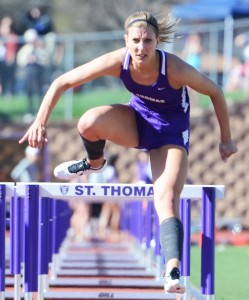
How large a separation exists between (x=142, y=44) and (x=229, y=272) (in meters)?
5.46

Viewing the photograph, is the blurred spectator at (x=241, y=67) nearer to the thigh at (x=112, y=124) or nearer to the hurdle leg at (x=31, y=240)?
the thigh at (x=112, y=124)

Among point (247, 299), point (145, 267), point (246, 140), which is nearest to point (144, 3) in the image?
point (246, 140)

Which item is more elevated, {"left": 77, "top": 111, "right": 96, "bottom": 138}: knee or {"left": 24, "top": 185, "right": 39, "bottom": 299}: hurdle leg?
{"left": 77, "top": 111, "right": 96, "bottom": 138}: knee

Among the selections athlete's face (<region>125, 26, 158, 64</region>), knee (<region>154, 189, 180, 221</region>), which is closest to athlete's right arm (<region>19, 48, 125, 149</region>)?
athlete's face (<region>125, 26, 158, 64</region>)

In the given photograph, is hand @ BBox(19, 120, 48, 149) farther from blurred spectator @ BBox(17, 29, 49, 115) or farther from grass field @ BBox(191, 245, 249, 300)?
blurred spectator @ BBox(17, 29, 49, 115)

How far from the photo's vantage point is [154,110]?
6516 millimetres

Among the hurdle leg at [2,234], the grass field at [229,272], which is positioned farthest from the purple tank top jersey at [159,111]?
the grass field at [229,272]

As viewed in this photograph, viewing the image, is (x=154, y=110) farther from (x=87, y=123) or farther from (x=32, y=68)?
(x=32, y=68)

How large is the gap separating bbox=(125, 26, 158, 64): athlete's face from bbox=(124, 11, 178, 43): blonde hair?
0.04 m

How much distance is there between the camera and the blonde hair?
623 centimetres

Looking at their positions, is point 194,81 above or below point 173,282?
above

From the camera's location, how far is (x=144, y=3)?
1232 inches

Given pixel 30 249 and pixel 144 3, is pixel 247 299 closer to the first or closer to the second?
pixel 30 249

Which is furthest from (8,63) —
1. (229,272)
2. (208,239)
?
(208,239)
